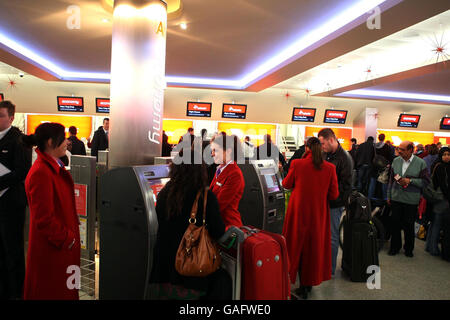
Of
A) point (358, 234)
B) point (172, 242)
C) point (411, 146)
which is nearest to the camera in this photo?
point (172, 242)

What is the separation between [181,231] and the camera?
1823 mm

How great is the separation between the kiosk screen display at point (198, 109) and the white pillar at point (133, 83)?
7394mm

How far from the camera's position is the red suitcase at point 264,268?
1.71 meters

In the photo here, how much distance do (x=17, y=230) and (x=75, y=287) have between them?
38.7 inches

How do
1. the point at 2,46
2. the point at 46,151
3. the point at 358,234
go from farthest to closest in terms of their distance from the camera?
the point at 2,46 → the point at 358,234 → the point at 46,151

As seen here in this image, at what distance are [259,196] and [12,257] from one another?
2566mm

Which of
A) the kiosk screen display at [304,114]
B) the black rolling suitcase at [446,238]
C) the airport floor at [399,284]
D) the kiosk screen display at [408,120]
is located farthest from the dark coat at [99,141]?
the kiosk screen display at [408,120]

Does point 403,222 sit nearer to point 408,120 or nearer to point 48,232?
point 48,232

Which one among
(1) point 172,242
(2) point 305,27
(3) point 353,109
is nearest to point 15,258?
(1) point 172,242

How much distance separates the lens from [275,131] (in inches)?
491

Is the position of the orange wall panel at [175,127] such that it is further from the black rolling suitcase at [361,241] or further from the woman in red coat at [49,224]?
the woman in red coat at [49,224]

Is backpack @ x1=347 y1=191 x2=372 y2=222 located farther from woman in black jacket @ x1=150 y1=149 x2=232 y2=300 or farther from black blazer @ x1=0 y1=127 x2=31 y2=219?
black blazer @ x1=0 y1=127 x2=31 y2=219

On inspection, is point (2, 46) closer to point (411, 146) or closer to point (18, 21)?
point (18, 21)

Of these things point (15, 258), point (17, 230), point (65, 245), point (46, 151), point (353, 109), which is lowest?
point (15, 258)
